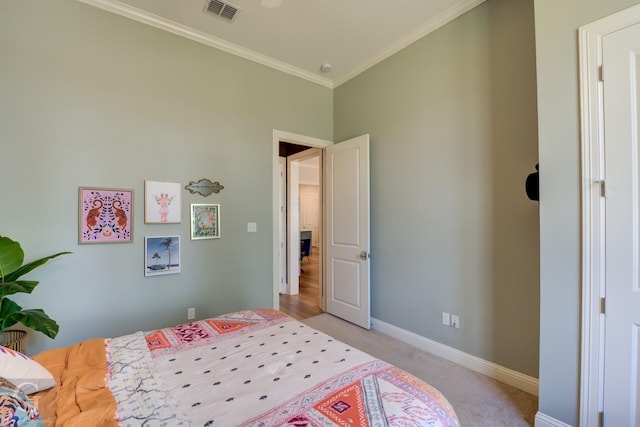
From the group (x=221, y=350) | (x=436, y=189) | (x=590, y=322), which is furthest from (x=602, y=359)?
(x=221, y=350)

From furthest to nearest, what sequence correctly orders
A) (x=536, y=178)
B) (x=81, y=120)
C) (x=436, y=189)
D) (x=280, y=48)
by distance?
1. (x=280, y=48)
2. (x=436, y=189)
3. (x=81, y=120)
4. (x=536, y=178)

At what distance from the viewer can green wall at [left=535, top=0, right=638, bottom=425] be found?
162 centimetres

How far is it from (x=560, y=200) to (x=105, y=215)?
10.8 feet

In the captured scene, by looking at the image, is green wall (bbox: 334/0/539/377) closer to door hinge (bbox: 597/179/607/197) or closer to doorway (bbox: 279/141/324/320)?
door hinge (bbox: 597/179/607/197)

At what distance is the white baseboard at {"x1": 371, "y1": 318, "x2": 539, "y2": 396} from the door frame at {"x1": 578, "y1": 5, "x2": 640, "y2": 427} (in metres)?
0.60

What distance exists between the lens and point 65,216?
229cm

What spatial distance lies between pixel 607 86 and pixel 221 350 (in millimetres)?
2439

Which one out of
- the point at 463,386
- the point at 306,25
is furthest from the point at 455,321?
the point at 306,25

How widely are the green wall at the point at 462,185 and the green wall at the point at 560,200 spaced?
46 centimetres

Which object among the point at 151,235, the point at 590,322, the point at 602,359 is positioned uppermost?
the point at 151,235

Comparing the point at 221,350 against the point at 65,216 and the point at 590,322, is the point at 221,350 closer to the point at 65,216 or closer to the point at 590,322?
the point at 65,216

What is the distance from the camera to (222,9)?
252 centimetres

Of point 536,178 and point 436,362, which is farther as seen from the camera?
point 436,362

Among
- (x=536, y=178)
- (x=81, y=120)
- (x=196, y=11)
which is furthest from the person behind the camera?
(x=196, y=11)
